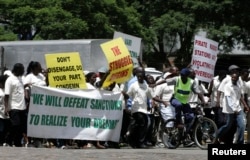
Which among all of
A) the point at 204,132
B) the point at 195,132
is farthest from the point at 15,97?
the point at 204,132

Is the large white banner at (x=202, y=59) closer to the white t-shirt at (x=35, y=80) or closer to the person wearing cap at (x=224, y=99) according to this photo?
the person wearing cap at (x=224, y=99)

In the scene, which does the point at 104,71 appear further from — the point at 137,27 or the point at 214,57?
the point at 137,27

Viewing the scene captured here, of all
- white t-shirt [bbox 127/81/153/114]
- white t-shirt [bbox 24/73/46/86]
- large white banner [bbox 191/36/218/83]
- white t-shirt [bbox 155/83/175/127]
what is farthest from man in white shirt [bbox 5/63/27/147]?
large white banner [bbox 191/36/218/83]

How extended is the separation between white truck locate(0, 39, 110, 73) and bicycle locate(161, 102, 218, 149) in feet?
10.5

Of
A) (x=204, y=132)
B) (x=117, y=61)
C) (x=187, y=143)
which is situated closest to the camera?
(x=117, y=61)

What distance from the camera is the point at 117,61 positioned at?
16.8 m

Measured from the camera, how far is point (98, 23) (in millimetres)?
36125

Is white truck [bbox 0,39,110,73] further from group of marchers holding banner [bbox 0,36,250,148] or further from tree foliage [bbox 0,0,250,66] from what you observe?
tree foliage [bbox 0,0,250,66]

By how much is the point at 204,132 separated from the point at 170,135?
762mm

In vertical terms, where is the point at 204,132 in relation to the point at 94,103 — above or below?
below

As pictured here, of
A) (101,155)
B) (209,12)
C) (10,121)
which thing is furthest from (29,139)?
(209,12)

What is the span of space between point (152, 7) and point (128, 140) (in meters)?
26.5

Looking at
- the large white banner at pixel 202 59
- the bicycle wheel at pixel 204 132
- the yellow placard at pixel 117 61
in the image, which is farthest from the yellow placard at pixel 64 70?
the large white banner at pixel 202 59

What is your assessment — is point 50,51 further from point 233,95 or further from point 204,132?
point 233,95
